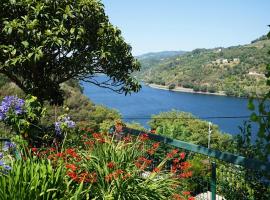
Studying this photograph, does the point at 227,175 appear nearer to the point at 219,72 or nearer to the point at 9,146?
the point at 9,146

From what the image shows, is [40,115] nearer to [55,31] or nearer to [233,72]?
[55,31]

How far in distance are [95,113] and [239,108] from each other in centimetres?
7863

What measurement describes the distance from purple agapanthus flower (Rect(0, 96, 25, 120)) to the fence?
1813mm

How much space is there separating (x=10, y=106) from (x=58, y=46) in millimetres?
1052

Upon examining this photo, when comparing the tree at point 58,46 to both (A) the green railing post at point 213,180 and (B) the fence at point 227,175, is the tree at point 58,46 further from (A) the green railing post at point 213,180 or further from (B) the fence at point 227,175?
(A) the green railing post at point 213,180

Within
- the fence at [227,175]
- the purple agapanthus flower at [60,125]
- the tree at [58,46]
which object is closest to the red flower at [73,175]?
the fence at [227,175]

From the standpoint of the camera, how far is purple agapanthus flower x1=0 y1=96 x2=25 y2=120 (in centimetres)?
464

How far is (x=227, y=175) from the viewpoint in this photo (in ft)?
11.4

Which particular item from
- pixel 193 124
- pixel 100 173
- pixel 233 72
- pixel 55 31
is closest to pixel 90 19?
pixel 55 31

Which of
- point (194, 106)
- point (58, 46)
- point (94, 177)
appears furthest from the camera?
point (194, 106)

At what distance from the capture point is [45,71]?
5746 millimetres

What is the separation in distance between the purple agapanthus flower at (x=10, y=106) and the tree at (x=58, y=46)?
1.50 ft

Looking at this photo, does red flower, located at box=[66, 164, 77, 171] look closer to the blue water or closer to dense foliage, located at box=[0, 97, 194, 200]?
dense foliage, located at box=[0, 97, 194, 200]

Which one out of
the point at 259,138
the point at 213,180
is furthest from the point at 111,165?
the point at 259,138
